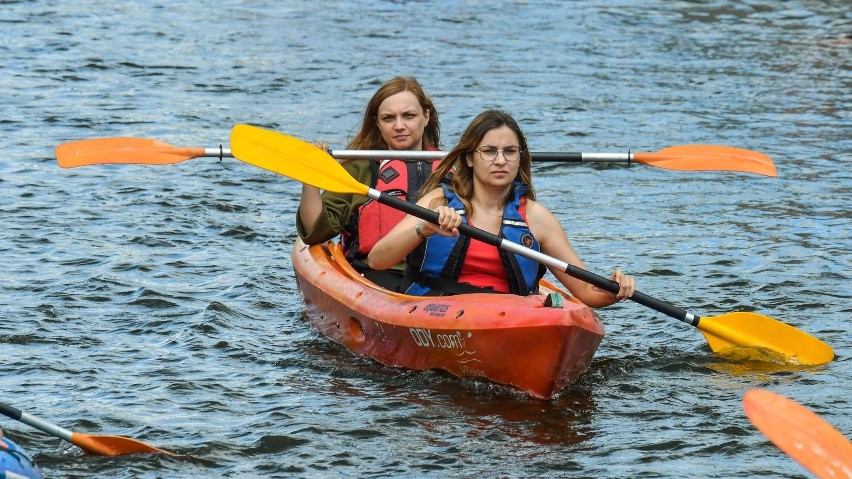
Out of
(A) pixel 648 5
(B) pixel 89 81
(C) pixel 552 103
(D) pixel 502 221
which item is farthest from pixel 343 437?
(A) pixel 648 5

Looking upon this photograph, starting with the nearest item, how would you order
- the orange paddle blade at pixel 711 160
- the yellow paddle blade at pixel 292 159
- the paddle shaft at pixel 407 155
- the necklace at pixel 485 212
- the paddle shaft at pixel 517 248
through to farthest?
the paddle shaft at pixel 517 248 → the necklace at pixel 485 212 → the yellow paddle blade at pixel 292 159 → the paddle shaft at pixel 407 155 → the orange paddle blade at pixel 711 160

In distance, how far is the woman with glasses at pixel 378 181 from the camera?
6477 mm

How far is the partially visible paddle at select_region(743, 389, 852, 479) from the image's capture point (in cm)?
386

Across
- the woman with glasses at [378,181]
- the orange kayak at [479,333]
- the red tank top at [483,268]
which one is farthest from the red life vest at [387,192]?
the red tank top at [483,268]

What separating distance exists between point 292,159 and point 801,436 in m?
2.82

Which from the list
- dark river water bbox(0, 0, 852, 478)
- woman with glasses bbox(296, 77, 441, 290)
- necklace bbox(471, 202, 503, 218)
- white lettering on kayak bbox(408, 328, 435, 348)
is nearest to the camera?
dark river water bbox(0, 0, 852, 478)

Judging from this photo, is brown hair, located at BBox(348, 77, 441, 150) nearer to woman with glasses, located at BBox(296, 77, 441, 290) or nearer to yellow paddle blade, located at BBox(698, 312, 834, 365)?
woman with glasses, located at BBox(296, 77, 441, 290)

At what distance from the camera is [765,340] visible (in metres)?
6.09

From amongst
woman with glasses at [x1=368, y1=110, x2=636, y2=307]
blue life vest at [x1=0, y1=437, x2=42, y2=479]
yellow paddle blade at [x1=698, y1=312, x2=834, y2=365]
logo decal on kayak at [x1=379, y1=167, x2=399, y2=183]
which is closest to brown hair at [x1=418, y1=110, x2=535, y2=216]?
woman with glasses at [x1=368, y1=110, x2=636, y2=307]

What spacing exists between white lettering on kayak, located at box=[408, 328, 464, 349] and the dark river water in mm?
162

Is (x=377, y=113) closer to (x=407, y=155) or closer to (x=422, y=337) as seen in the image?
(x=407, y=155)

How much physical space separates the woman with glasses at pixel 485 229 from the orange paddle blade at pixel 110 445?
1.40 m

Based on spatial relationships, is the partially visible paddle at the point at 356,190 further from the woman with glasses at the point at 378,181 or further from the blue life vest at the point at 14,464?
the blue life vest at the point at 14,464

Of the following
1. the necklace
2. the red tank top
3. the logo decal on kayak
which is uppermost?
the necklace
